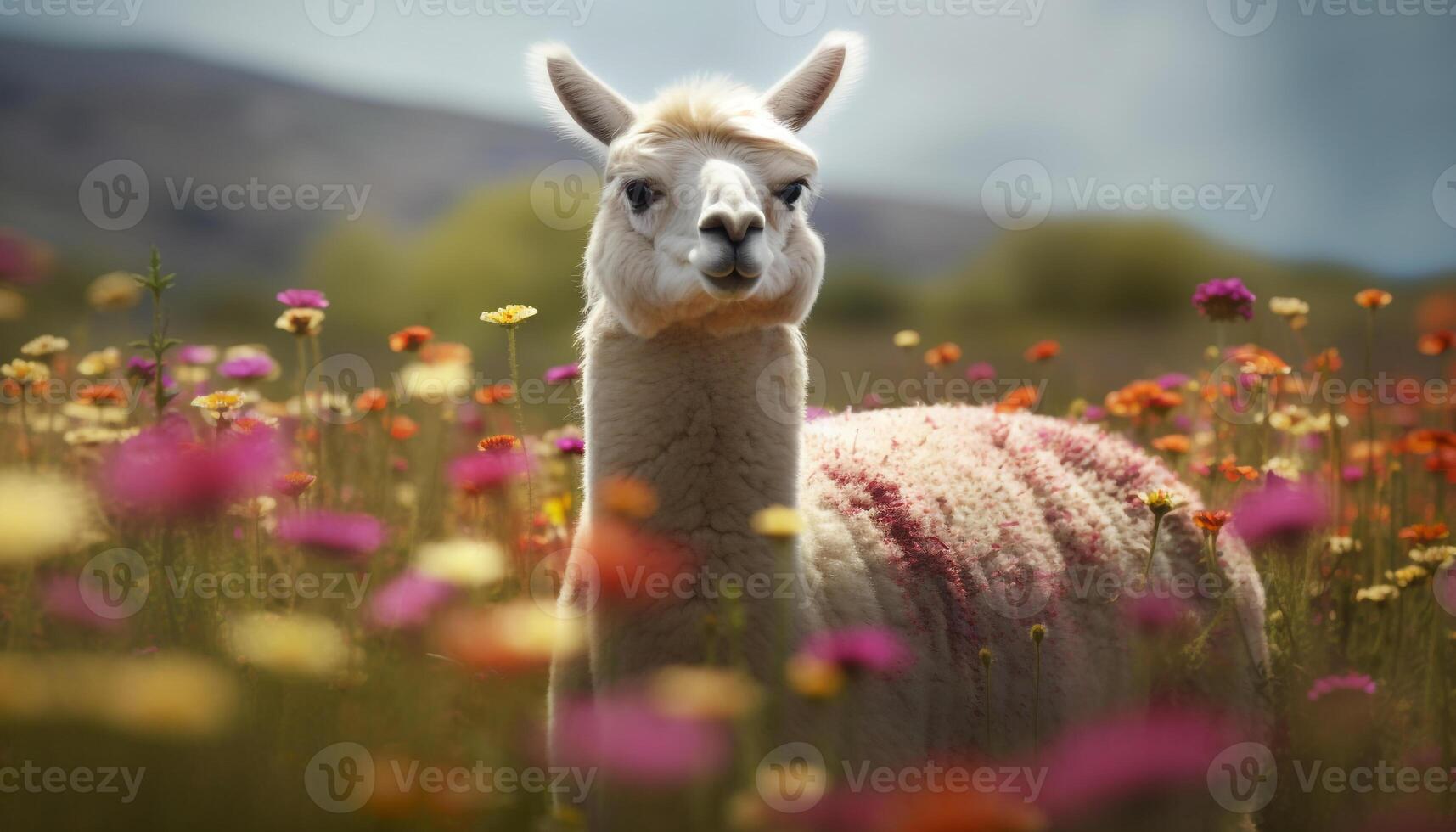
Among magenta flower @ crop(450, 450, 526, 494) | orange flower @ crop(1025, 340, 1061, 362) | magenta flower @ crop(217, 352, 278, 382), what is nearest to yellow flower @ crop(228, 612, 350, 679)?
magenta flower @ crop(450, 450, 526, 494)

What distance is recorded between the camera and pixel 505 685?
2.53 metres

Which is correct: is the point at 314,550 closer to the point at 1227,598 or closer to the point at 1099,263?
the point at 1227,598

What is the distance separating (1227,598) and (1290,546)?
1.87 ft

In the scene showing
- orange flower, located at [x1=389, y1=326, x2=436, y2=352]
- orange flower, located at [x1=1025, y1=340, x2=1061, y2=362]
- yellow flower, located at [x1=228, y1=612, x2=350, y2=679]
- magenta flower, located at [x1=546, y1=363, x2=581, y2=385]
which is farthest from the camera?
orange flower, located at [x1=1025, y1=340, x2=1061, y2=362]

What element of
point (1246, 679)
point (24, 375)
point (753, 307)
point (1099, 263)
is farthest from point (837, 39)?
point (1099, 263)

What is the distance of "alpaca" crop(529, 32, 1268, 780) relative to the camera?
2543 mm

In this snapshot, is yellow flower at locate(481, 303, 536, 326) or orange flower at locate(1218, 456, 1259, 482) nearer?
yellow flower at locate(481, 303, 536, 326)

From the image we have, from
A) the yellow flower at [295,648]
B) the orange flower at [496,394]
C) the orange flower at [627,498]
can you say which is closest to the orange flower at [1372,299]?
the orange flower at [627,498]

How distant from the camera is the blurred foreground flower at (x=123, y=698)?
1.38 m

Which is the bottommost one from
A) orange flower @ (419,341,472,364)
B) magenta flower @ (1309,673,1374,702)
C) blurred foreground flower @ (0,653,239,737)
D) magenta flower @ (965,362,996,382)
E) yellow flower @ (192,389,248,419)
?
magenta flower @ (1309,673,1374,702)

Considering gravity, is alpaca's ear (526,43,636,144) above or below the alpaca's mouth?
above

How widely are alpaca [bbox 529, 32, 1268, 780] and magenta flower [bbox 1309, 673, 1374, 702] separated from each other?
203 millimetres

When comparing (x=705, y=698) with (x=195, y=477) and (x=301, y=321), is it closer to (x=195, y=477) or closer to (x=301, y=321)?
(x=195, y=477)

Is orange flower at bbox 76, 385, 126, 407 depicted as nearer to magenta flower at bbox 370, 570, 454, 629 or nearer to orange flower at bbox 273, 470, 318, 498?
orange flower at bbox 273, 470, 318, 498
